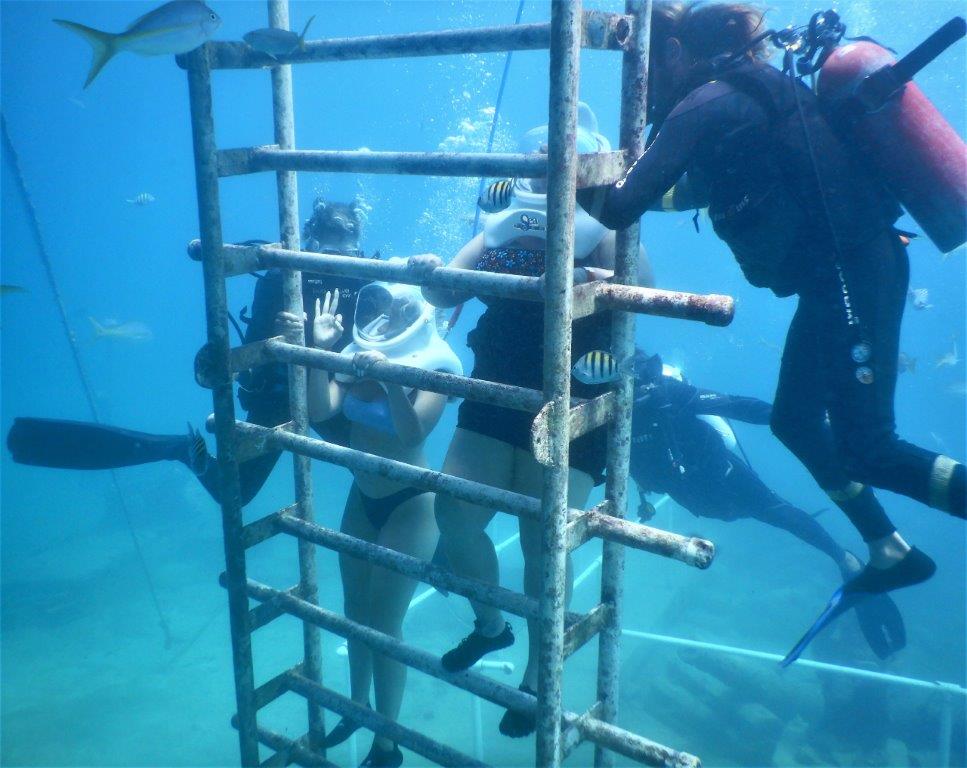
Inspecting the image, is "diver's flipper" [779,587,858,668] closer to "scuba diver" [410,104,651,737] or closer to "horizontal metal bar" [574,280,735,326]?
"scuba diver" [410,104,651,737]

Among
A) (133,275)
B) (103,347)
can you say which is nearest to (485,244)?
(103,347)

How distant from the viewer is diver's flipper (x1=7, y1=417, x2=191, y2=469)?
482cm

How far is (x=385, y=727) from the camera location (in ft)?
8.56

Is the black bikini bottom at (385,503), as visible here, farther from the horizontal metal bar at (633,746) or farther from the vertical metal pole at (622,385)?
the horizontal metal bar at (633,746)

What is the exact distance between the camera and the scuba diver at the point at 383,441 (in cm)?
343

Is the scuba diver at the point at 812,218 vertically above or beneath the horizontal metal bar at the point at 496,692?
above

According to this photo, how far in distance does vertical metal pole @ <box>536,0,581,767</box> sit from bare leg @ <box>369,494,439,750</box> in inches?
70.6

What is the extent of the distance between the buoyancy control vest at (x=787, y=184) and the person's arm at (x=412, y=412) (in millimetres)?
1614

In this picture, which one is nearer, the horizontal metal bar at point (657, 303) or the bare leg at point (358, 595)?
the horizontal metal bar at point (657, 303)

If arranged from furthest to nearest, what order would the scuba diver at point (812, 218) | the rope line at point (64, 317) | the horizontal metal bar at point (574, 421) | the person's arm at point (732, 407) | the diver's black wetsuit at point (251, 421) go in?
the rope line at point (64, 317)
the person's arm at point (732, 407)
the diver's black wetsuit at point (251, 421)
the scuba diver at point (812, 218)
the horizontal metal bar at point (574, 421)

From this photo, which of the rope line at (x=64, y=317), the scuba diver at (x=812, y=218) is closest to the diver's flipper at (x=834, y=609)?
the scuba diver at (x=812, y=218)

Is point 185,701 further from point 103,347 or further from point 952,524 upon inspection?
point 103,347

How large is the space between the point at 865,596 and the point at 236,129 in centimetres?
5737

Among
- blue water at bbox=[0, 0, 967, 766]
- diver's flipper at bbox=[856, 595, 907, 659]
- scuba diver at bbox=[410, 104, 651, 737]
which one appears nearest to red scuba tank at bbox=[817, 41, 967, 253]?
scuba diver at bbox=[410, 104, 651, 737]
